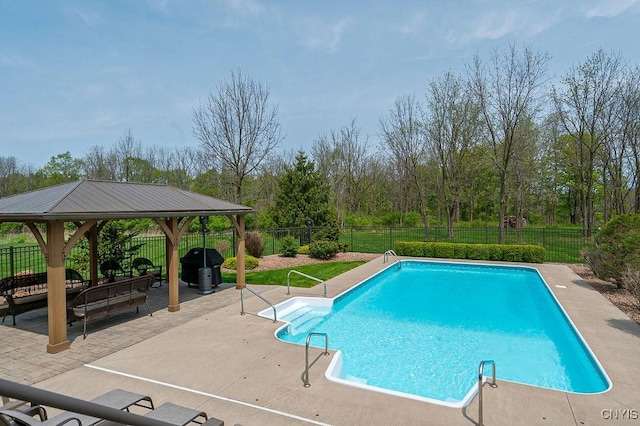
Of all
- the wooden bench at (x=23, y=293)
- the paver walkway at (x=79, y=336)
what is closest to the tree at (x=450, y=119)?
the paver walkway at (x=79, y=336)

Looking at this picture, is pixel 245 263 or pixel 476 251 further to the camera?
pixel 476 251

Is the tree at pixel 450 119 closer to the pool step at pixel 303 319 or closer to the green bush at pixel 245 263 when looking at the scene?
the green bush at pixel 245 263

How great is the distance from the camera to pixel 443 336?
8688 millimetres

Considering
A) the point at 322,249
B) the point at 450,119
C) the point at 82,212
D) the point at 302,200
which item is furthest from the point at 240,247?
the point at 450,119

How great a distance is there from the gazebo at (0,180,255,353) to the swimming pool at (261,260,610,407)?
3369 millimetres

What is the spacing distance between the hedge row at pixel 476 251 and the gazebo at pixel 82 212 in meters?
11.1

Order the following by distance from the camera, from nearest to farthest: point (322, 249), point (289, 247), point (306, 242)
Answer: point (289, 247), point (322, 249), point (306, 242)

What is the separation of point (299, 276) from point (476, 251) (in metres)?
9.70

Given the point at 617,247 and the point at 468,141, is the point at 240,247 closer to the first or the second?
the point at 617,247

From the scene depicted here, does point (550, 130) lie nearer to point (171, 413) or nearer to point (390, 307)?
point (390, 307)

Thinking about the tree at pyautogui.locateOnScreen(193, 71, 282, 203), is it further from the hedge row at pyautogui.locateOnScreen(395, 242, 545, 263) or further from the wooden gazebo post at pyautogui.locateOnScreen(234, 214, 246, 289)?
the wooden gazebo post at pyautogui.locateOnScreen(234, 214, 246, 289)

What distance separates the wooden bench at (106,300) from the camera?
291 inches

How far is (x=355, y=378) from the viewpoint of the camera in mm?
6637

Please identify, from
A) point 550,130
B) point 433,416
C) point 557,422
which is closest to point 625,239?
point 557,422
